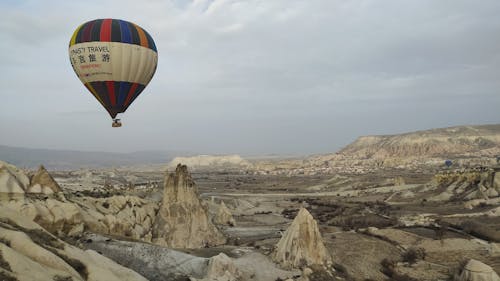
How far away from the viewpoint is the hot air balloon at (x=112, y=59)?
3466 cm

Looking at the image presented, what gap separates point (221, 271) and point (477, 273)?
51.7 ft

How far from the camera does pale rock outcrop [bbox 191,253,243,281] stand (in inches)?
800

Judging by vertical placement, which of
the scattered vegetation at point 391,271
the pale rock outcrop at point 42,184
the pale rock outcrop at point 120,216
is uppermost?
the pale rock outcrop at point 42,184

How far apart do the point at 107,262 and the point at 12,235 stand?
422 cm

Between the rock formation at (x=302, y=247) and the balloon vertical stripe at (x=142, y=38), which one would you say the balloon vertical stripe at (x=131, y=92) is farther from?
the rock formation at (x=302, y=247)

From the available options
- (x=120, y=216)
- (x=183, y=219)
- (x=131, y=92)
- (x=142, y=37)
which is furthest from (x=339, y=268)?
(x=142, y=37)

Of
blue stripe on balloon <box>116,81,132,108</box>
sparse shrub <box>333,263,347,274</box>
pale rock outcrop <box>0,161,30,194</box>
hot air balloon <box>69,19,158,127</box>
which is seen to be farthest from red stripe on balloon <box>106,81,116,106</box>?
sparse shrub <box>333,263,347,274</box>

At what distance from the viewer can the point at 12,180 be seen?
2458cm

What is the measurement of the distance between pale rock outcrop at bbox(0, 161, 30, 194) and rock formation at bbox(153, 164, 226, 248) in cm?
1078

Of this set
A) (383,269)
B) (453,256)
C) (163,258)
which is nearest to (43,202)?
(163,258)

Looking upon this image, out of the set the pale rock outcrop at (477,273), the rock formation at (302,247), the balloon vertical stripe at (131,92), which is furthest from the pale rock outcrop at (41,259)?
the balloon vertical stripe at (131,92)

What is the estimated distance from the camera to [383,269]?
27938mm

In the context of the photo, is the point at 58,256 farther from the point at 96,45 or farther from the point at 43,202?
the point at 96,45

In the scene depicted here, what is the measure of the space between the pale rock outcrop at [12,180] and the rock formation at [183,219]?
10.8 meters
